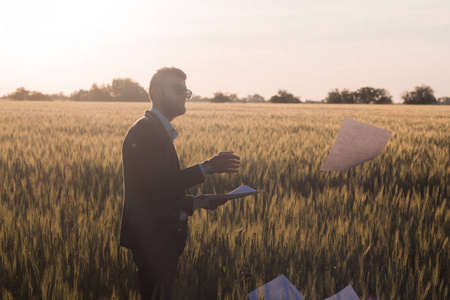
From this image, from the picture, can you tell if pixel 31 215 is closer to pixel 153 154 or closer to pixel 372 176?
pixel 153 154

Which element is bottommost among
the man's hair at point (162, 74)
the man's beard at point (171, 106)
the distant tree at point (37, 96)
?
the man's beard at point (171, 106)

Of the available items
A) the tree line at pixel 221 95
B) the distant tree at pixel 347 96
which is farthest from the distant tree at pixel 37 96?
the distant tree at pixel 347 96

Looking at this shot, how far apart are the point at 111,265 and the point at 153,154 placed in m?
0.70

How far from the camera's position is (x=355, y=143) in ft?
7.13

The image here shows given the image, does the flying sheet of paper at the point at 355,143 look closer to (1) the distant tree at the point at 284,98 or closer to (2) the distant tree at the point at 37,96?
(1) the distant tree at the point at 284,98

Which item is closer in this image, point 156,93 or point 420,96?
point 156,93

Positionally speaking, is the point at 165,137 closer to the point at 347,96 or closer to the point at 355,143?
the point at 355,143

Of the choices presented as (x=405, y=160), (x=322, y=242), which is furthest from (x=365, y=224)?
(x=405, y=160)

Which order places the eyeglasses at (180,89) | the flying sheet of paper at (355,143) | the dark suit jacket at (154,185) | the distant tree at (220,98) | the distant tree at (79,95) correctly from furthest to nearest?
the distant tree at (79,95), the distant tree at (220,98), the flying sheet of paper at (355,143), the eyeglasses at (180,89), the dark suit jacket at (154,185)

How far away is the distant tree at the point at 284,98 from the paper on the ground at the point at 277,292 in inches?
2539

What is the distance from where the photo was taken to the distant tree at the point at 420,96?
233ft

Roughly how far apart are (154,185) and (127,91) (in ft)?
238

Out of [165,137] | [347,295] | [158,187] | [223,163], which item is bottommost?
[347,295]

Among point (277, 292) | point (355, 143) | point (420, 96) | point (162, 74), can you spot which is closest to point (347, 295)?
point (277, 292)
